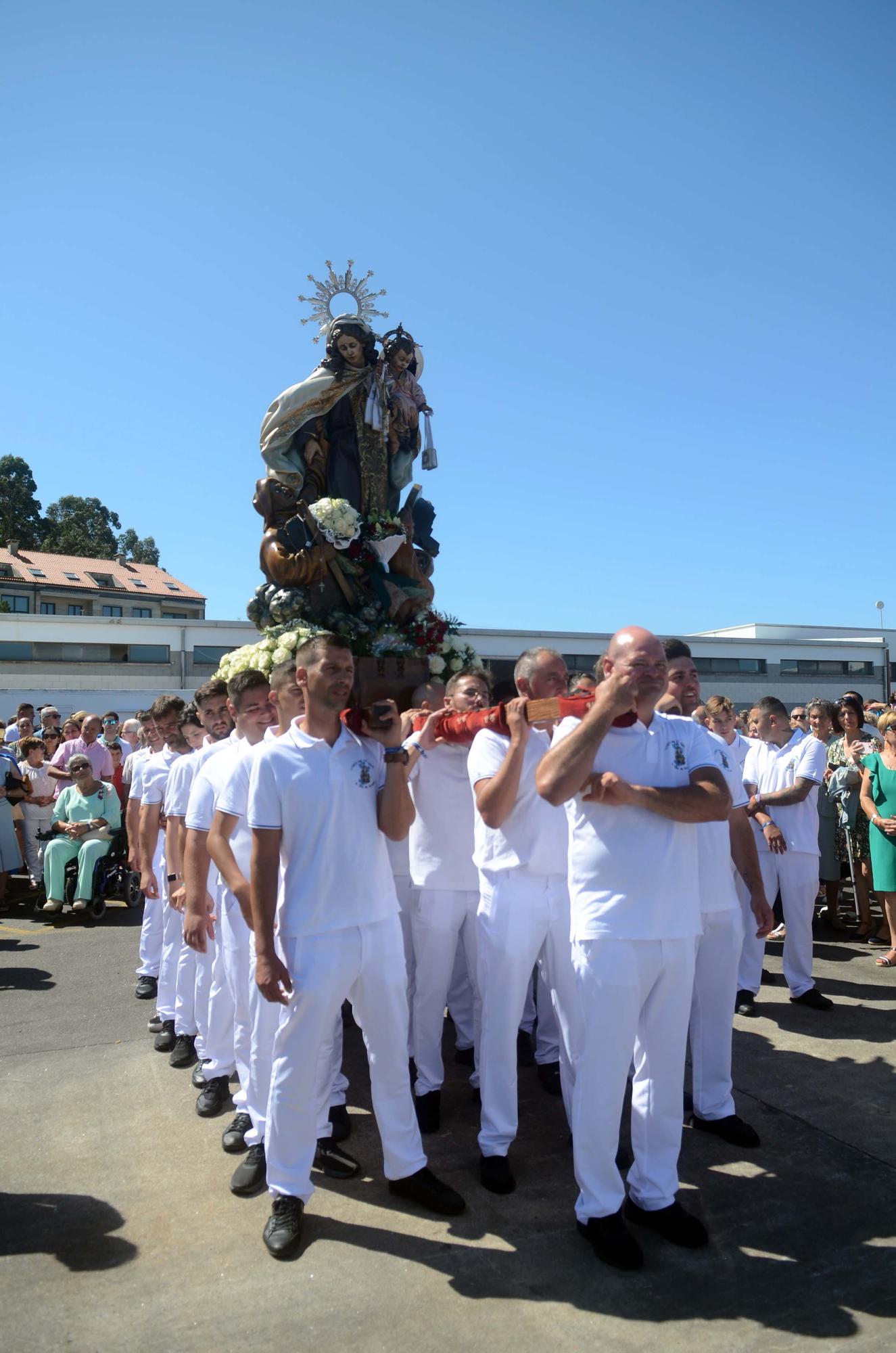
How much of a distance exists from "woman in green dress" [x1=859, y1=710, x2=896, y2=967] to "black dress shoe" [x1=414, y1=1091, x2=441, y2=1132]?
14.2 feet

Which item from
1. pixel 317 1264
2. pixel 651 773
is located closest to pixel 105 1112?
pixel 317 1264

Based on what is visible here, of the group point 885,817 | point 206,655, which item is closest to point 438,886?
point 885,817

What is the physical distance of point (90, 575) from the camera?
162 feet

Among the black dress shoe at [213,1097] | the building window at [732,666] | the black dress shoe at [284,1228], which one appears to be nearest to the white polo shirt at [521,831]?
the black dress shoe at [284,1228]

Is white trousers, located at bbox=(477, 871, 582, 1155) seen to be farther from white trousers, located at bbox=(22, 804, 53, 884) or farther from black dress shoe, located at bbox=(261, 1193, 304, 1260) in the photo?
white trousers, located at bbox=(22, 804, 53, 884)

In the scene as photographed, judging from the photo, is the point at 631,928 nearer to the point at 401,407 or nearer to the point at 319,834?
the point at 319,834

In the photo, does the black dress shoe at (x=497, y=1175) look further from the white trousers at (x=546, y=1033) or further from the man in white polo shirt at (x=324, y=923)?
the white trousers at (x=546, y=1033)

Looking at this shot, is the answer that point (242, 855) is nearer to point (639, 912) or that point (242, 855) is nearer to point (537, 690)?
point (537, 690)

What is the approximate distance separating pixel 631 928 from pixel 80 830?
8229 millimetres

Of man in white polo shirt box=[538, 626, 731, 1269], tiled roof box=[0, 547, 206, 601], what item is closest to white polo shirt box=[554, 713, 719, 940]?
man in white polo shirt box=[538, 626, 731, 1269]

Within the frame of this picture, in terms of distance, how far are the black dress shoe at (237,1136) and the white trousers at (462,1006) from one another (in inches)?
60.7

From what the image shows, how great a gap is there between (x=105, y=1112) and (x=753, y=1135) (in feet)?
10.2

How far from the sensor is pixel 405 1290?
317cm

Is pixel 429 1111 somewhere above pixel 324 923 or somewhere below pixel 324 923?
below
